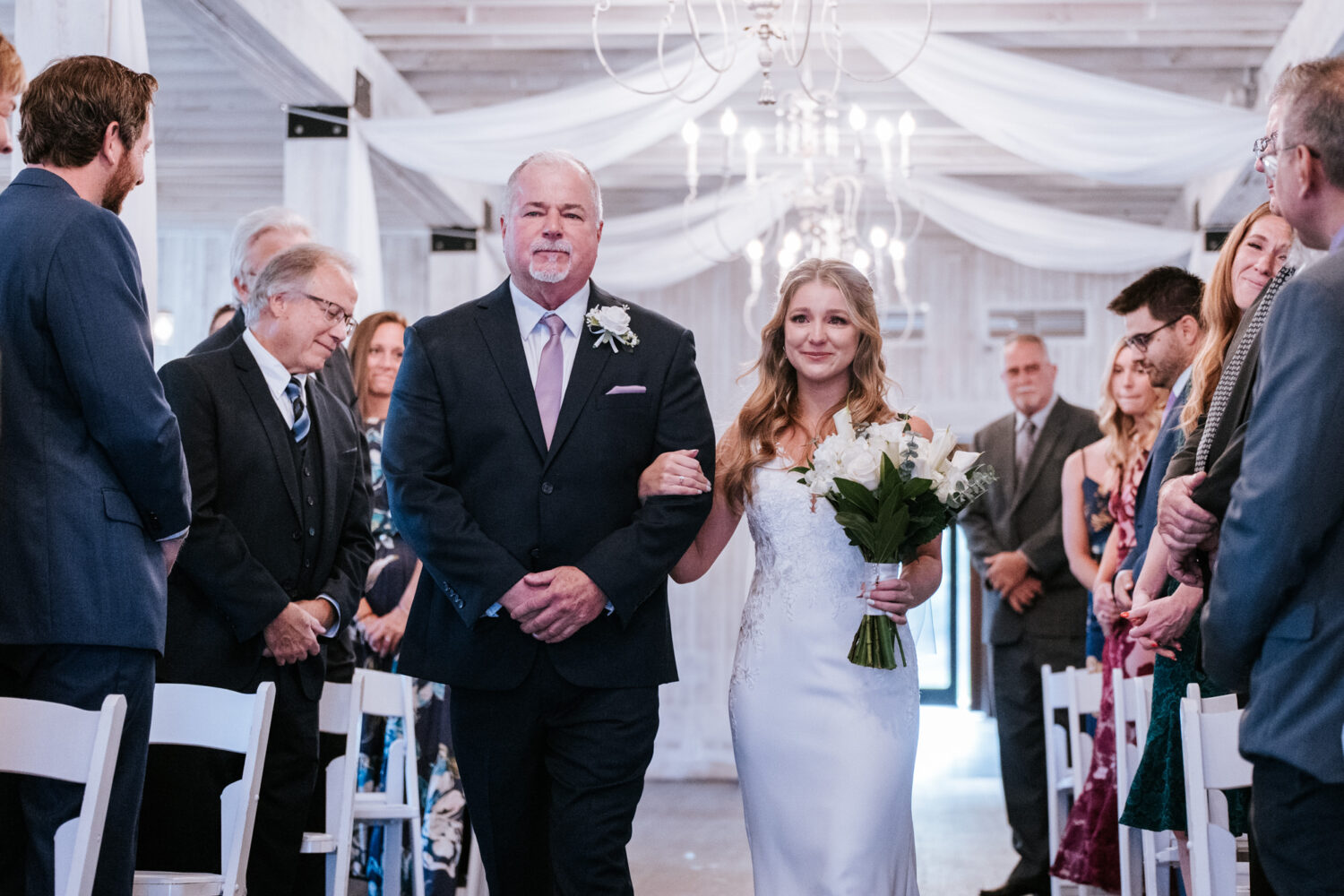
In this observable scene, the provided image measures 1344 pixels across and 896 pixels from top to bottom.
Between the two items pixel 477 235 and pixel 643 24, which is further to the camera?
pixel 477 235

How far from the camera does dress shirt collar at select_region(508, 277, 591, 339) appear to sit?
2.99m

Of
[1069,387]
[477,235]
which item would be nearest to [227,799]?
[477,235]

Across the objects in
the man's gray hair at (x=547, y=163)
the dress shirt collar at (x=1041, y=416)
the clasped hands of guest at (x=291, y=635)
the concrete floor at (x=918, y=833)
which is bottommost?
the concrete floor at (x=918, y=833)

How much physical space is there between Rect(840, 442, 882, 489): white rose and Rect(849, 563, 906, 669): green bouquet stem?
8.7 inches

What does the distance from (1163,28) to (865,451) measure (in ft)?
15.2

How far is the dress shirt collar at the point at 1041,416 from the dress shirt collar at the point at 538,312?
3.66m

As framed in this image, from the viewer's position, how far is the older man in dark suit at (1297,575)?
6.41 ft

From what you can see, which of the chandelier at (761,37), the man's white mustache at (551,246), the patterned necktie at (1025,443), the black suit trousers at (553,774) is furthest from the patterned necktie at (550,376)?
the patterned necktie at (1025,443)

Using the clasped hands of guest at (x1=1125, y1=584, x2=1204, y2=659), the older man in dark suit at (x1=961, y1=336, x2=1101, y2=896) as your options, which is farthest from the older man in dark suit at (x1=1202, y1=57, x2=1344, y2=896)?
the older man in dark suit at (x1=961, y1=336, x2=1101, y2=896)

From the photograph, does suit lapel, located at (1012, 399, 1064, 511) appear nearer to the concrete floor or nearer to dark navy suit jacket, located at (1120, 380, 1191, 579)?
the concrete floor

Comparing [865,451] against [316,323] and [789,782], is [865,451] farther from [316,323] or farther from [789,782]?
[316,323]

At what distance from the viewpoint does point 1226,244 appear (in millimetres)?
3430

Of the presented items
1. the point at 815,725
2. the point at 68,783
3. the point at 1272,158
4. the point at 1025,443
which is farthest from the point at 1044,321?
the point at 68,783

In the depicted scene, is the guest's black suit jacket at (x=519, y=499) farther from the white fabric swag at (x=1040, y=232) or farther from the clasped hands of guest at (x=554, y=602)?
the white fabric swag at (x=1040, y=232)
